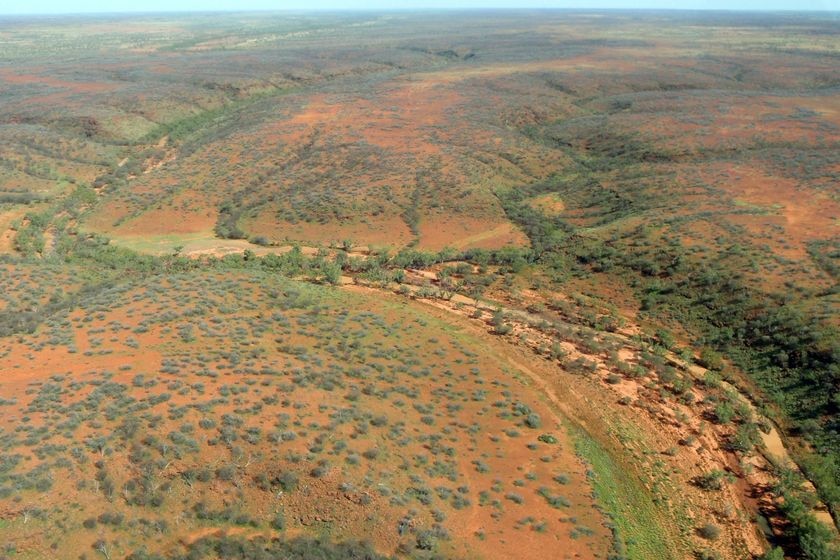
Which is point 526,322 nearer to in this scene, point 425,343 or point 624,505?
point 425,343

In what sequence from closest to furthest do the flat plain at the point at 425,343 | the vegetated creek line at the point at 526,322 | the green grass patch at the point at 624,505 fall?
1. the flat plain at the point at 425,343
2. the green grass patch at the point at 624,505
3. the vegetated creek line at the point at 526,322

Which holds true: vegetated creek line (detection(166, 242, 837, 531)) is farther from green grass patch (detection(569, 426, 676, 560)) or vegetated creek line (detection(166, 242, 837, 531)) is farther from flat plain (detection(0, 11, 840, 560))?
green grass patch (detection(569, 426, 676, 560))

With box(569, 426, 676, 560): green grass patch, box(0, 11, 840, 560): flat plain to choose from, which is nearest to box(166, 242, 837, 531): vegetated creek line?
box(0, 11, 840, 560): flat plain

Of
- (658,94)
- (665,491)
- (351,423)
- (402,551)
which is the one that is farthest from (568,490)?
(658,94)

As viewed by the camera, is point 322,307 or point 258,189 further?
point 258,189

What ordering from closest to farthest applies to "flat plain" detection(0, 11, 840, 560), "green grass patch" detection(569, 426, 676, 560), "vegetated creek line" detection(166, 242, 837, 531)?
1. "flat plain" detection(0, 11, 840, 560)
2. "green grass patch" detection(569, 426, 676, 560)
3. "vegetated creek line" detection(166, 242, 837, 531)

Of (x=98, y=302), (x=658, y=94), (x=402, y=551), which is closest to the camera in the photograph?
(x=402, y=551)

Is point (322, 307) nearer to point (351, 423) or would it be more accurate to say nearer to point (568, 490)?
point (351, 423)

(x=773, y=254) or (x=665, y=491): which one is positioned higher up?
(x=773, y=254)

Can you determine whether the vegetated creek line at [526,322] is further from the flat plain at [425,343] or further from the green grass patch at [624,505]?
the green grass patch at [624,505]

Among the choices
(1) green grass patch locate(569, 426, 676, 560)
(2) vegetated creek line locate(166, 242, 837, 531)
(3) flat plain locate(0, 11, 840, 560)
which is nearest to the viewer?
(3) flat plain locate(0, 11, 840, 560)

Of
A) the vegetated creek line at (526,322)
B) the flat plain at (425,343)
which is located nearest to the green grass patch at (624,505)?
the flat plain at (425,343)
